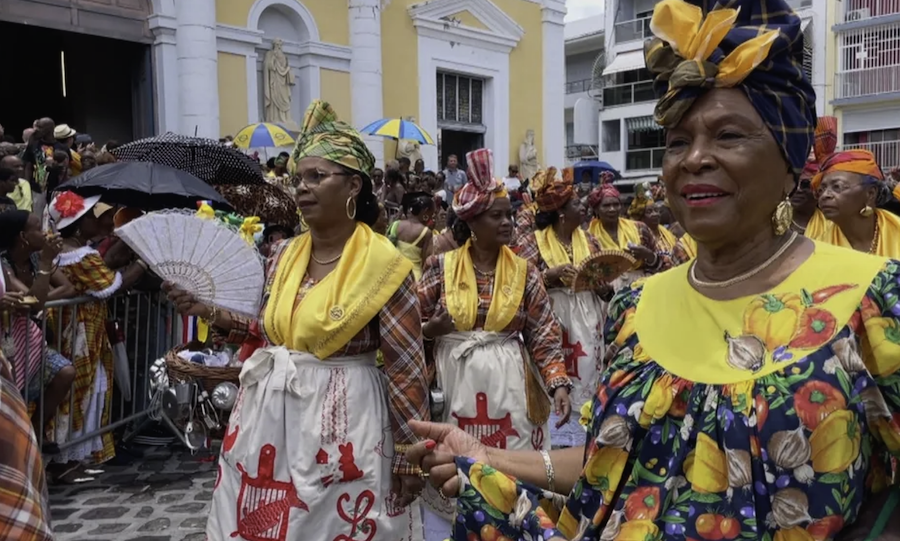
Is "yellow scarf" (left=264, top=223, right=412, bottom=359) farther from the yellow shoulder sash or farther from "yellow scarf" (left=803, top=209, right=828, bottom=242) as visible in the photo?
"yellow scarf" (left=803, top=209, right=828, bottom=242)

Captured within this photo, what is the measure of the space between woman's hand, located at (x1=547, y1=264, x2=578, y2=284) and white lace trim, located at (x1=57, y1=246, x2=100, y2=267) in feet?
12.4

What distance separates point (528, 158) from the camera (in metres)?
27.8

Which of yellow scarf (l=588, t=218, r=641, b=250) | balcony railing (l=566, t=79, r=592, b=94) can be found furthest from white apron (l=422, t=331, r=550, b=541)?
balcony railing (l=566, t=79, r=592, b=94)

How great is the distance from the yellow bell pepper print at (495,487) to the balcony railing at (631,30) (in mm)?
34910

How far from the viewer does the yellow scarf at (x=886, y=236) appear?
4.40 m

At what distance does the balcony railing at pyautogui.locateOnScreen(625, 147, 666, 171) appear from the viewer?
34.5 meters

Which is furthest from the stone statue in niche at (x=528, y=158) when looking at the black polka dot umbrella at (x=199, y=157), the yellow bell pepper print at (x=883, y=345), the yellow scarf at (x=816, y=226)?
the yellow bell pepper print at (x=883, y=345)

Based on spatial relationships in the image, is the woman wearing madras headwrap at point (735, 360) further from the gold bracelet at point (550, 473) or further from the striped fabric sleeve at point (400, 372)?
the striped fabric sleeve at point (400, 372)

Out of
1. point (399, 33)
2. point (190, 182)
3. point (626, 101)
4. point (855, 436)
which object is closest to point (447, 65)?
point (399, 33)

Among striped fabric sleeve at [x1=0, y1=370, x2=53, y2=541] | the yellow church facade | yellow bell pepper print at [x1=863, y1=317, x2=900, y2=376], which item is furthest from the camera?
the yellow church facade

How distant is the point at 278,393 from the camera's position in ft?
10.5

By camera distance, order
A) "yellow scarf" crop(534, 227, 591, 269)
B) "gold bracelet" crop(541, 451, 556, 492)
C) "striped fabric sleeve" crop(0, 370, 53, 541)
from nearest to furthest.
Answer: "striped fabric sleeve" crop(0, 370, 53, 541)
"gold bracelet" crop(541, 451, 556, 492)
"yellow scarf" crop(534, 227, 591, 269)

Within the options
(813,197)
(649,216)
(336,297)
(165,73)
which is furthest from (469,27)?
(336,297)

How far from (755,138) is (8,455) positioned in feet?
5.38
